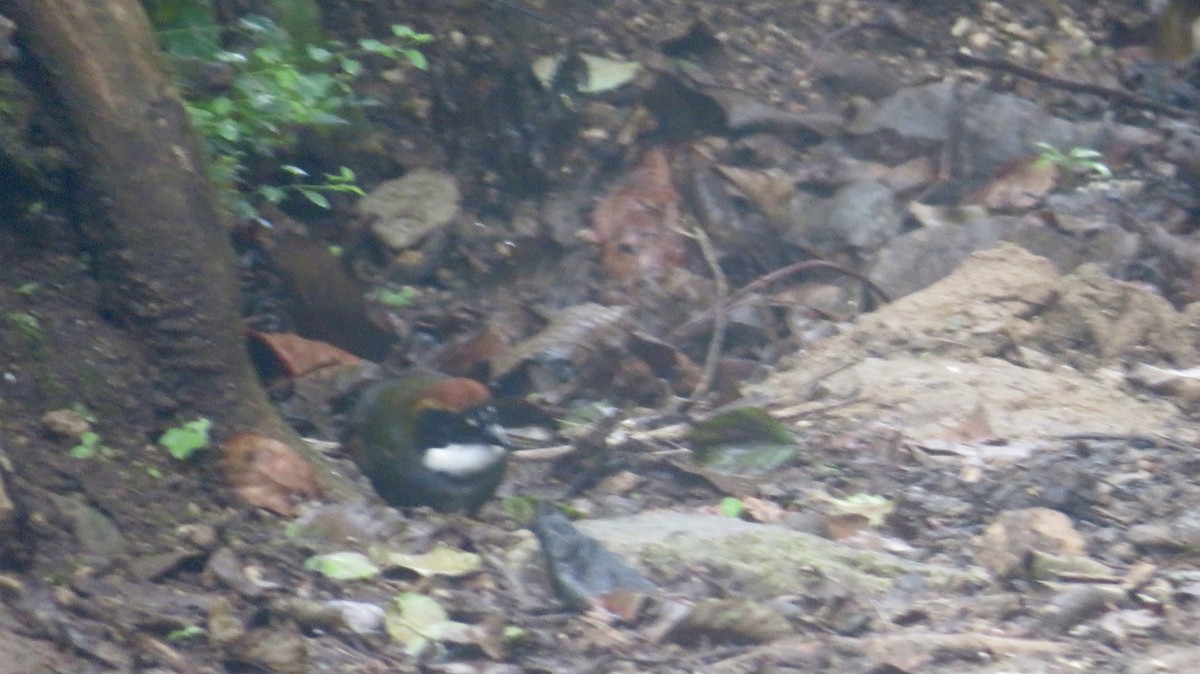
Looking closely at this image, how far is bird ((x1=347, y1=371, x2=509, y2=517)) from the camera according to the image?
3426 millimetres

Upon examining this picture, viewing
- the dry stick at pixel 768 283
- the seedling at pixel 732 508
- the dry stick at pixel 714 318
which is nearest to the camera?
the seedling at pixel 732 508

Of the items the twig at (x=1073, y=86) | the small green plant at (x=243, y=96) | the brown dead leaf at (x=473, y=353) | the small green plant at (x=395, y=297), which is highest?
the small green plant at (x=243, y=96)

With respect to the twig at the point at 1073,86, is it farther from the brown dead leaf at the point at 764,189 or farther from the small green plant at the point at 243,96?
the small green plant at the point at 243,96

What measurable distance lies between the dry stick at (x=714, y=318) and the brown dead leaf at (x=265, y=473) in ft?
5.51

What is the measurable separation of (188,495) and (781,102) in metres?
3.98

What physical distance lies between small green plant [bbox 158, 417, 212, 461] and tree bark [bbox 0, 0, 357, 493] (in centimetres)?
5

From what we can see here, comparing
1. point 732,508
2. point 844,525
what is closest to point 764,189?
point 732,508

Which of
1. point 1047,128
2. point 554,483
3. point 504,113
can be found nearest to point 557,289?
point 504,113

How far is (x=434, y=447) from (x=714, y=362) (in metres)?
1.62

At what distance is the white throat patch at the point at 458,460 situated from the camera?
342cm

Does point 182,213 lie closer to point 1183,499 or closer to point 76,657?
point 76,657

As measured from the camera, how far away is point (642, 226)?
17.9 ft

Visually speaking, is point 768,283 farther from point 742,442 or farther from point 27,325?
point 27,325

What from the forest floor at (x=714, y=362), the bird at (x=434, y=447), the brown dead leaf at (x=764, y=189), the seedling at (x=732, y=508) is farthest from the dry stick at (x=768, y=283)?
the bird at (x=434, y=447)
